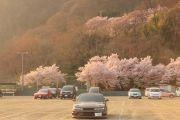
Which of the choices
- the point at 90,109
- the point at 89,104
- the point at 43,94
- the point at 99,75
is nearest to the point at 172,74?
the point at 99,75

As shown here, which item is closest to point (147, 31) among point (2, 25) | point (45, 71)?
point (45, 71)

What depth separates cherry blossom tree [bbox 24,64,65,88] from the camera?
110875 mm

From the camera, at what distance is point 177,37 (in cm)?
12719

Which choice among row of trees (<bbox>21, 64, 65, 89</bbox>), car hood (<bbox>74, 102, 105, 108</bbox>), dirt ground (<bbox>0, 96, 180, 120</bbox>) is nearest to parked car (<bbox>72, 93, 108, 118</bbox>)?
car hood (<bbox>74, 102, 105, 108</bbox>)

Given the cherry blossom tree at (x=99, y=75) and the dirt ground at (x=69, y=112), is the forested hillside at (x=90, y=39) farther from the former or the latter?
the dirt ground at (x=69, y=112)

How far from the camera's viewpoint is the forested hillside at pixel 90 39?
121 meters

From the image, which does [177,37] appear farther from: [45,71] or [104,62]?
[45,71]

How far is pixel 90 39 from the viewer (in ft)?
423

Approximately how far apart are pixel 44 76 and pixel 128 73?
20.6m

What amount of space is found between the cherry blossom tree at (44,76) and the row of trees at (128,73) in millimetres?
6524

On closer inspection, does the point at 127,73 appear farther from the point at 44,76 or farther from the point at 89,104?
the point at 89,104

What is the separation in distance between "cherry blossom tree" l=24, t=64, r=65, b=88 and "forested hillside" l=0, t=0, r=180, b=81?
19.1 feet

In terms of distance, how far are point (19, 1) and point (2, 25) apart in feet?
51.5

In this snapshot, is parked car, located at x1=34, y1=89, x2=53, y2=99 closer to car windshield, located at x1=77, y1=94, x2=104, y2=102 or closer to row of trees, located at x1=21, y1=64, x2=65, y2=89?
car windshield, located at x1=77, y1=94, x2=104, y2=102
